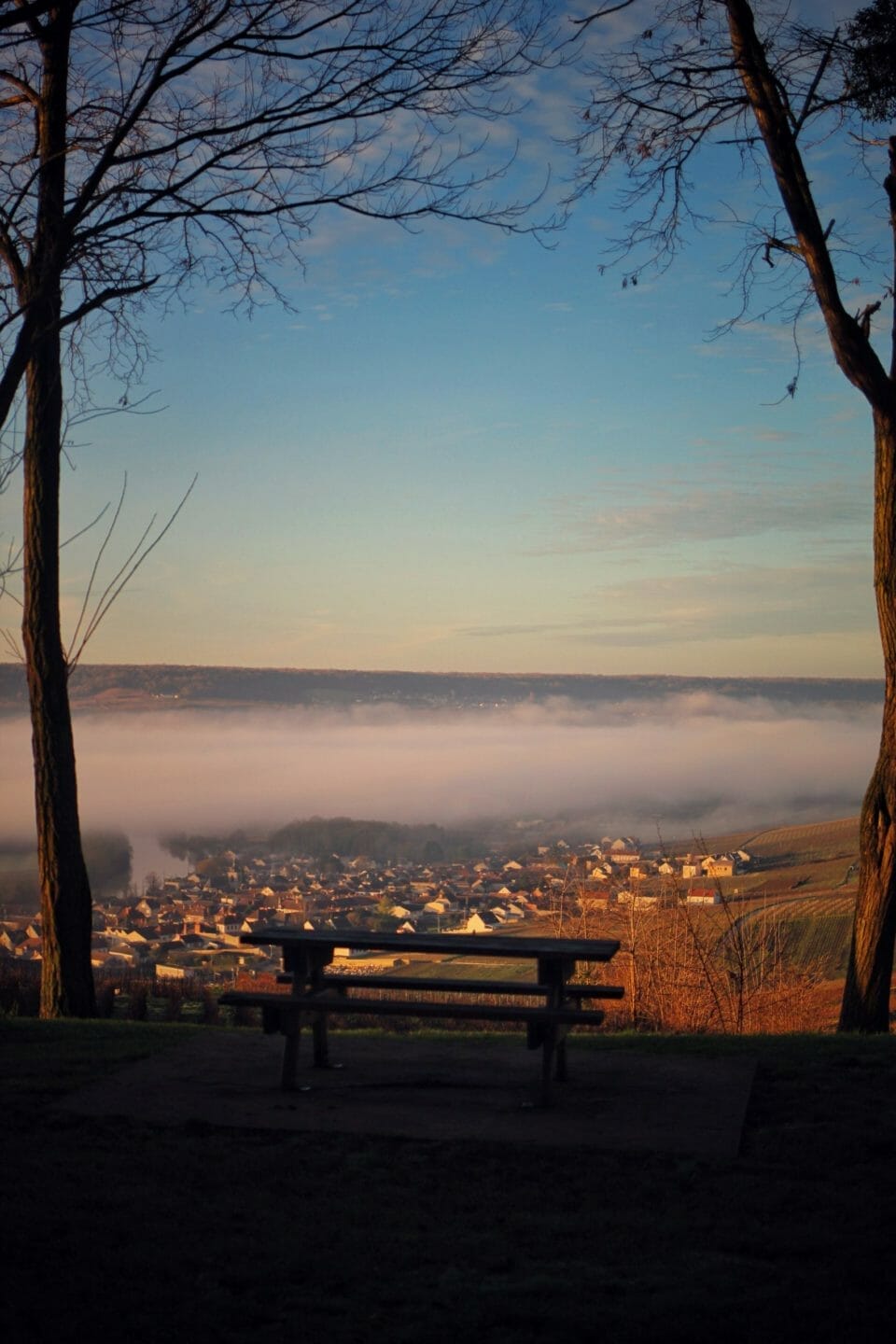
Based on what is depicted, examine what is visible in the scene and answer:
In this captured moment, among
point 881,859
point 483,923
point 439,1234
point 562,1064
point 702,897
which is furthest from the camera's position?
point 483,923

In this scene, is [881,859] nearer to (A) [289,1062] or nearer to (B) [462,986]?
(B) [462,986]

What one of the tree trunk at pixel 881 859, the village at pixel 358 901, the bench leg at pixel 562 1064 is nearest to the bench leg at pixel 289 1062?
the bench leg at pixel 562 1064

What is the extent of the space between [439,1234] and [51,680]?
644 centimetres

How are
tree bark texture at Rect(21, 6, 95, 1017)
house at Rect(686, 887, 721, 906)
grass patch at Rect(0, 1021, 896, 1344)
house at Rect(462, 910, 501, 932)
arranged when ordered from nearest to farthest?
grass patch at Rect(0, 1021, 896, 1344) → tree bark texture at Rect(21, 6, 95, 1017) → house at Rect(686, 887, 721, 906) → house at Rect(462, 910, 501, 932)

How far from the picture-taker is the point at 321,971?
23.0 ft

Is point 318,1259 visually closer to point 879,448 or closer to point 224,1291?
point 224,1291

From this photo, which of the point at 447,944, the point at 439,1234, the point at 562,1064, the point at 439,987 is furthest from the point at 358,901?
the point at 439,1234

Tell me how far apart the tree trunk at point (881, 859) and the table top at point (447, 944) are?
11.8ft

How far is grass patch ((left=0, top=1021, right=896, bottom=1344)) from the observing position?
12.0ft

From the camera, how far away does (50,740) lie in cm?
983

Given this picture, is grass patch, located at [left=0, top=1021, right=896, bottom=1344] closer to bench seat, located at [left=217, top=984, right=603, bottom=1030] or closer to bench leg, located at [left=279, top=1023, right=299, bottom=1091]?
bench seat, located at [left=217, top=984, right=603, bottom=1030]

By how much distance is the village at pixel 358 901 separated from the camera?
17.3 metres

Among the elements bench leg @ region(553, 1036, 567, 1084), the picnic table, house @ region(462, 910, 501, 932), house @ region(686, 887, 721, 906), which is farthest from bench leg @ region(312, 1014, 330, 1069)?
house @ region(462, 910, 501, 932)

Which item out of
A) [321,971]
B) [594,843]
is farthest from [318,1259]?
[594,843]
